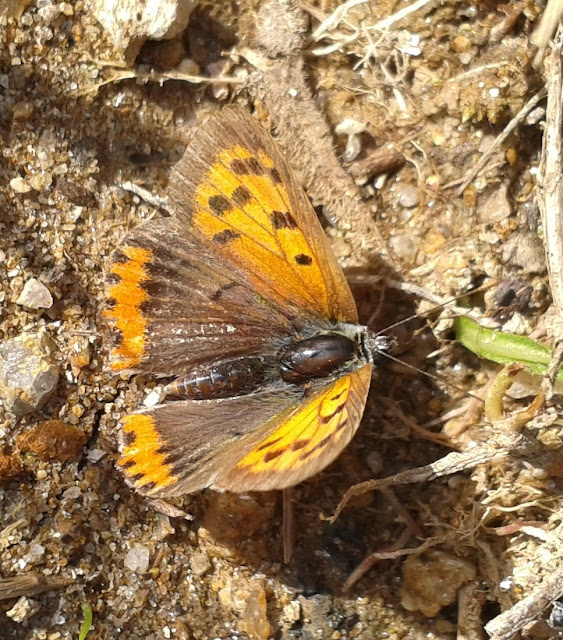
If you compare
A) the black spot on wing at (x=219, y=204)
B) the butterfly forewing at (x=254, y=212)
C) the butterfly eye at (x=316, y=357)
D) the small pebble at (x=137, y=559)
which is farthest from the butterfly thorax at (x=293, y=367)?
the small pebble at (x=137, y=559)

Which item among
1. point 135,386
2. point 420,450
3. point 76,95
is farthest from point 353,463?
point 76,95

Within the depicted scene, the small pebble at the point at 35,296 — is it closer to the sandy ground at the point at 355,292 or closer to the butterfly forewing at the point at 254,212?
the sandy ground at the point at 355,292

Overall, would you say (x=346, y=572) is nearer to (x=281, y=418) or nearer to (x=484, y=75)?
(x=281, y=418)

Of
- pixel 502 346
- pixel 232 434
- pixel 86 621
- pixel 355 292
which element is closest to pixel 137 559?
pixel 86 621

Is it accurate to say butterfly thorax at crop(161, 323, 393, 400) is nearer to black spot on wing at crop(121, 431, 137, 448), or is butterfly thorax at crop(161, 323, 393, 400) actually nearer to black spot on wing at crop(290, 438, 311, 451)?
black spot on wing at crop(121, 431, 137, 448)

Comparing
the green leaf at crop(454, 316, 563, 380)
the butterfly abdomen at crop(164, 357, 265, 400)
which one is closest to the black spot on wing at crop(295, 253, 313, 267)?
the butterfly abdomen at crop(164, 357, 265, 400)

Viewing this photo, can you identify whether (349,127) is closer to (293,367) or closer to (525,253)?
(525,253)

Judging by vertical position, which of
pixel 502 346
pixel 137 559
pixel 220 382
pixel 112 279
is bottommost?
pixel 137 559
